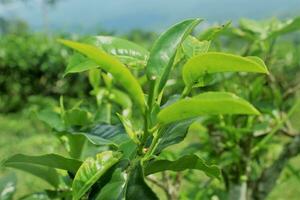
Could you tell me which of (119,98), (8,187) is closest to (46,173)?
(8,187)

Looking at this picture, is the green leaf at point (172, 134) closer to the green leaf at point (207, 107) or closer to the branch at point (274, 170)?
the green leaf at point (207, 107)

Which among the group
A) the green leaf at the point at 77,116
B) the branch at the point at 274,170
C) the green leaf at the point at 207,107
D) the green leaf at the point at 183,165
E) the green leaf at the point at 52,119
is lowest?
the branch at the point at 274,170

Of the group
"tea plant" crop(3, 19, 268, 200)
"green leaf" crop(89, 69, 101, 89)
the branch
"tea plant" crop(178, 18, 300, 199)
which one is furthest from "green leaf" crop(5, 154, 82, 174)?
the branch

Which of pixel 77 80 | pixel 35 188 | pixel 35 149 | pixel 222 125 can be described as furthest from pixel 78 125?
pixel 77 80

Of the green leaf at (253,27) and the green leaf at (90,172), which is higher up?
the green leaf at (90,172)

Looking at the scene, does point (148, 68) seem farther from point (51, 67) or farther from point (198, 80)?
point (51, 67)

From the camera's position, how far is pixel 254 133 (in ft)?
4.17

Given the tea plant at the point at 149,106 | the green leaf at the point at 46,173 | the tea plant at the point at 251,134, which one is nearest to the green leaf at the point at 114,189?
the tea plant at the point at 149,106

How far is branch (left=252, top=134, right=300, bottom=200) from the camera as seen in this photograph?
4.06 feet

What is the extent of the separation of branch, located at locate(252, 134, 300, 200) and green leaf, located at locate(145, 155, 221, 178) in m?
0.57

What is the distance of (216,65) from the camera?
61 cm

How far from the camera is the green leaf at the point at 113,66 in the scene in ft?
1.87

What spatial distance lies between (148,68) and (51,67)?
18.8 ft

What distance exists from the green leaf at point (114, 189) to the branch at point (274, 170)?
656 millimetres
